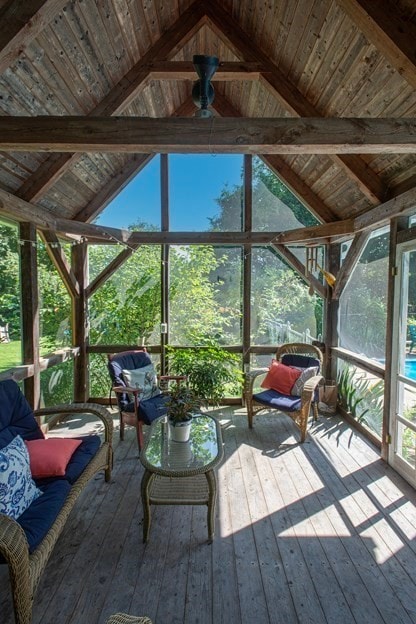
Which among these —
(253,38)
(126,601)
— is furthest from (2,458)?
(253,38)

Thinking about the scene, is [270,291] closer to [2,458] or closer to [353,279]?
[353,279]

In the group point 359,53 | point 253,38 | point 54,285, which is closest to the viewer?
point 359,53

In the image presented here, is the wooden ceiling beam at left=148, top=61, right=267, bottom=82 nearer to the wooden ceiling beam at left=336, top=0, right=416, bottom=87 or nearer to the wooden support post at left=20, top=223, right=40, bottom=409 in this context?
Answer: the wooden ceiling beam at left=336, top=0, right=416, bottom=87

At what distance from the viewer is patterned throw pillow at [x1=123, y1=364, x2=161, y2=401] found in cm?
401

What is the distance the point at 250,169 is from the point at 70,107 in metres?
2.53

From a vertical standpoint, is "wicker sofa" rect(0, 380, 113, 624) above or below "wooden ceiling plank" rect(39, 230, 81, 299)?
below

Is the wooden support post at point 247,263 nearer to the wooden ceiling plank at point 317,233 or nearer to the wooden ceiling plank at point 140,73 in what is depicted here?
the wooden ceiling plank at point 317,233

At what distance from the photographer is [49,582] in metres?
2.02

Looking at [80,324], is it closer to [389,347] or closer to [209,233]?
[209,233]

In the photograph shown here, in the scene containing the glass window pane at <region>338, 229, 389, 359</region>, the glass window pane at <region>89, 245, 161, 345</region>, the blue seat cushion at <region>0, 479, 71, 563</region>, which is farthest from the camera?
the glass window pane at <region>89, 245, 161, 345</region>

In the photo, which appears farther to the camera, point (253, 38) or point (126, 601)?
point (253, 38)

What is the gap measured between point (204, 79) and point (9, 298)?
9.13ft

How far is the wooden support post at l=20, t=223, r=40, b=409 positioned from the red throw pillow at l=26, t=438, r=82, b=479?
1353mm

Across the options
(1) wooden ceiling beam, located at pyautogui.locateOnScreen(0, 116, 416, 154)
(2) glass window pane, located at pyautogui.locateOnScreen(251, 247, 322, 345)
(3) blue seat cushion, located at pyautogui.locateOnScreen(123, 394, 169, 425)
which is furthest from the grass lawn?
(2) glass window pane, located at pyautogui.locateOnScreen(251, 247, 322, 345)
